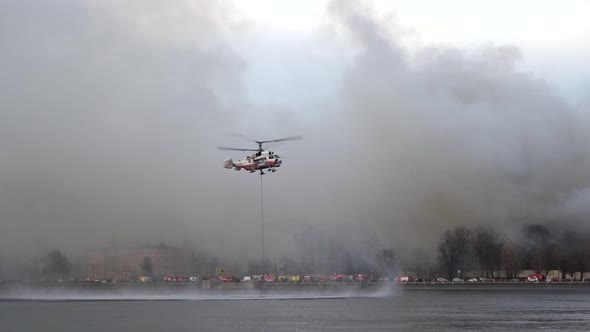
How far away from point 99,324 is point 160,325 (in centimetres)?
795

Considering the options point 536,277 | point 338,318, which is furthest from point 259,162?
point 536,277

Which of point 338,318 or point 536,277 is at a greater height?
point 536,277

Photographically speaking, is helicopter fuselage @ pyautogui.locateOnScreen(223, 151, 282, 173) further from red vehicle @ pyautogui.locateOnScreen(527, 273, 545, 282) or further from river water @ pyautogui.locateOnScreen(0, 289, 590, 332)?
red vehicle @ pyautogui.locateOnScreen(527, 273, 545, 282)

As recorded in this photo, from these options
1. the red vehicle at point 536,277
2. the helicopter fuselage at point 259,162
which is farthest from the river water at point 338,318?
the red vehicle at point 536,277

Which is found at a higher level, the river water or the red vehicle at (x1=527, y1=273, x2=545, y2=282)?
the red vehicle at (x1=527, y1=273, x2=545, y2=282)

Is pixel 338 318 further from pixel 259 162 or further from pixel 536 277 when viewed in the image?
pixel 536 277

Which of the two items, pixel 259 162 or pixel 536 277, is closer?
pixel 259 162

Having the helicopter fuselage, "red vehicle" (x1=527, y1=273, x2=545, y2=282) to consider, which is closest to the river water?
the helicopter fuselage

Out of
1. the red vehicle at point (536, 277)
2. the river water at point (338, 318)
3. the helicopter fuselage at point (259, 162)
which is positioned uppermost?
the helicopter fuselage at point (259, 162)

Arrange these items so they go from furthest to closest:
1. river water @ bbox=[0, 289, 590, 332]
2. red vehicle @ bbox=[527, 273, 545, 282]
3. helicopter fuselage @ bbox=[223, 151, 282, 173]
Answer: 1. red vehicle @ bbox=[527, 273, 545, 282]
2. helicopter fuselage @ bbox=[223, 151, 282, 173]
3. river water @ bbox=[0, 289, 590, 332]

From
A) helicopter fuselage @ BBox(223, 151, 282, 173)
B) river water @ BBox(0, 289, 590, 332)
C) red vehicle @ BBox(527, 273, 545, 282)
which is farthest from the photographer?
red vehicle @ BBox(527, 273, 545, 282)

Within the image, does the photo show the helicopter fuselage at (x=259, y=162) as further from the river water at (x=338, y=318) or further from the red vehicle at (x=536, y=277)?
the red vehicle at (x=536, y=277)

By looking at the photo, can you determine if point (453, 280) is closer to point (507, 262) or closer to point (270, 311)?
point (507, 262)

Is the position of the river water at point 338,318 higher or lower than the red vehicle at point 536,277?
lower
